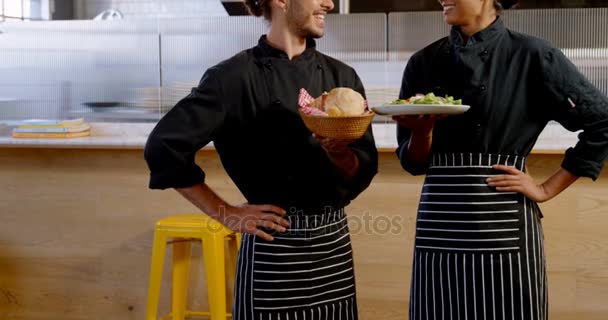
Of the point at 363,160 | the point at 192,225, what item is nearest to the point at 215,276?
the point at 192,225

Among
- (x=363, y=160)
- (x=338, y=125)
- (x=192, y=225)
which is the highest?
(x=338, y=125)

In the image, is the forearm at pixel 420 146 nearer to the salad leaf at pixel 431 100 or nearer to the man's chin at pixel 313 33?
the salad leaf at pixel 431 100

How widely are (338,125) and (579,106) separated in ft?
2.21

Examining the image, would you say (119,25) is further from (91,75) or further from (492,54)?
(492,54)

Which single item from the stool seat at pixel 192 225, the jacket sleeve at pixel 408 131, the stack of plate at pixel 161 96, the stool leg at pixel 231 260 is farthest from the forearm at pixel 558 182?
the stack of plate at pixel 161 96

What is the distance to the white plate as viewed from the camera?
5.57ft

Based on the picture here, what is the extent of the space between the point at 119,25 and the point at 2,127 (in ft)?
2.70

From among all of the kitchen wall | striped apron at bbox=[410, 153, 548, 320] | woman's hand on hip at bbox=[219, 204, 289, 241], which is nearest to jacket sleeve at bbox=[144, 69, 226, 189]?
woman's hand on hip at bbox=[219, 204, 289, 241]

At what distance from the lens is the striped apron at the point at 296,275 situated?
1.82 metres

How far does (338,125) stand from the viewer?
1.59 metres

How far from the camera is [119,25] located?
4246mm

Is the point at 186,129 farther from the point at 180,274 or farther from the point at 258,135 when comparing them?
the point at 180,274

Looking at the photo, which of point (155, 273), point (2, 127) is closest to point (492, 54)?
point (155, 273)

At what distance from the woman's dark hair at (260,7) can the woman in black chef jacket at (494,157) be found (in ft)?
1.44
